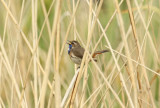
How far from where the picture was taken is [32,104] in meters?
2.35

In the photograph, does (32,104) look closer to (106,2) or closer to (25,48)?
(25,48)

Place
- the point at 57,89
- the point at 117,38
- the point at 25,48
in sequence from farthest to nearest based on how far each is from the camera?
the point at 117,38 < the point at 25,48 < the point at 57,89

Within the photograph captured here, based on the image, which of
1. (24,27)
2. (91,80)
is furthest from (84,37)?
(24,27)

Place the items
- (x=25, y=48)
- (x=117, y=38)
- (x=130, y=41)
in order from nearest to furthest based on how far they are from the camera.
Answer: (x=130, y=41)
(x=25, y=48)
(x=117, y=38)

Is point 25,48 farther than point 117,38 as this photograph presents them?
No

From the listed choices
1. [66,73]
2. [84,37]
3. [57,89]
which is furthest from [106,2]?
[57,89]

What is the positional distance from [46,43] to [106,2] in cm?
67

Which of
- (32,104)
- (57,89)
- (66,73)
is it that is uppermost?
(57,89)

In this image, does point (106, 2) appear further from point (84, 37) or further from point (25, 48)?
point (25, 48)

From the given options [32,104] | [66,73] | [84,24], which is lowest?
[32,104]

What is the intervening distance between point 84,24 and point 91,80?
0.45 meters

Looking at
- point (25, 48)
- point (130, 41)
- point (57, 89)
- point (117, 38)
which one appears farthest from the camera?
point (117, 38)

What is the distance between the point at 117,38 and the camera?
2531 millimetres

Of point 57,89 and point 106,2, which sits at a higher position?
point 106,2
